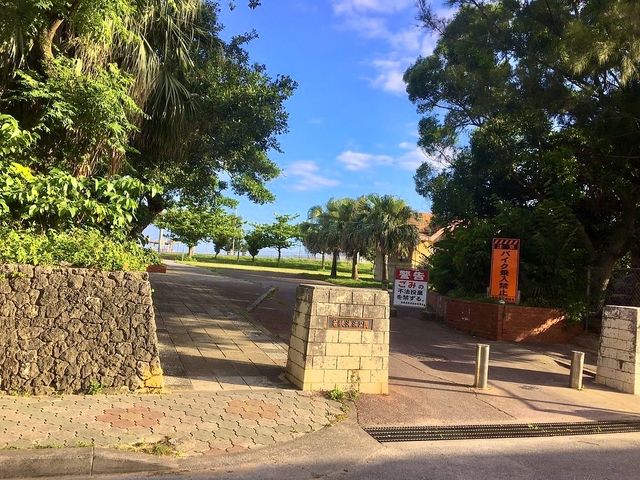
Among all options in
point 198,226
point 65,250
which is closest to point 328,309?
point 65,250

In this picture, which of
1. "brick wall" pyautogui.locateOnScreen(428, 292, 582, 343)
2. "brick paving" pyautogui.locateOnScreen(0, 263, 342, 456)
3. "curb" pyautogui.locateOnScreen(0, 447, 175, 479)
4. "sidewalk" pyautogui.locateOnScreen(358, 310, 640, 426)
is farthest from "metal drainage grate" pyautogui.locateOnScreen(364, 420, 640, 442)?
"brick wall" pyautogui.locateOnScreen(428, 292, 582, 343)

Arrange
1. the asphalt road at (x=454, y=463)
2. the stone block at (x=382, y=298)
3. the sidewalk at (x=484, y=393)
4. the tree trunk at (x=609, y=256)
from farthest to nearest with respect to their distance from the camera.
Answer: the tree trunk at (x=609, y=256) → the stone block at (x=382, y=298) → the sidewalk at (x=484, y=393) → the asphalt road at (x=454, y=463)

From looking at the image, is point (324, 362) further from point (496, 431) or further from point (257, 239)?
point (257, 239)

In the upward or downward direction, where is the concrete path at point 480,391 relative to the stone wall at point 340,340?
downward

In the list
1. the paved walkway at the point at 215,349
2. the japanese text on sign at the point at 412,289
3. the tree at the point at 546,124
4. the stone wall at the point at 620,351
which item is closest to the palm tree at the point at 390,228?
the tree at the point at 546,124

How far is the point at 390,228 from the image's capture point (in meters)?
36.1

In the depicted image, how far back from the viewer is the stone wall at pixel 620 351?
29.5 ft

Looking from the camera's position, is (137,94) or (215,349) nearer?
(215,349)

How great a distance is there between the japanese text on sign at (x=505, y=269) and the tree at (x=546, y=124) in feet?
3.15

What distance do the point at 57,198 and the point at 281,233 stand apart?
5147cm

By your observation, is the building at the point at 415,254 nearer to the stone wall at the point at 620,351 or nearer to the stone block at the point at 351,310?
the stone wall at the point at 620,351

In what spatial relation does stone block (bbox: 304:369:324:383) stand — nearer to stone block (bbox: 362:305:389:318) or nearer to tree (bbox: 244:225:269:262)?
stone block (bbox: 362:305:389:318)

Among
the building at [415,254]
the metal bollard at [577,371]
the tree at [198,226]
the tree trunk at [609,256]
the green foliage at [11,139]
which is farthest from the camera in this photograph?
the tree at [198,226]

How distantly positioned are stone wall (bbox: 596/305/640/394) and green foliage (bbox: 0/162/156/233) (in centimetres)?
785
